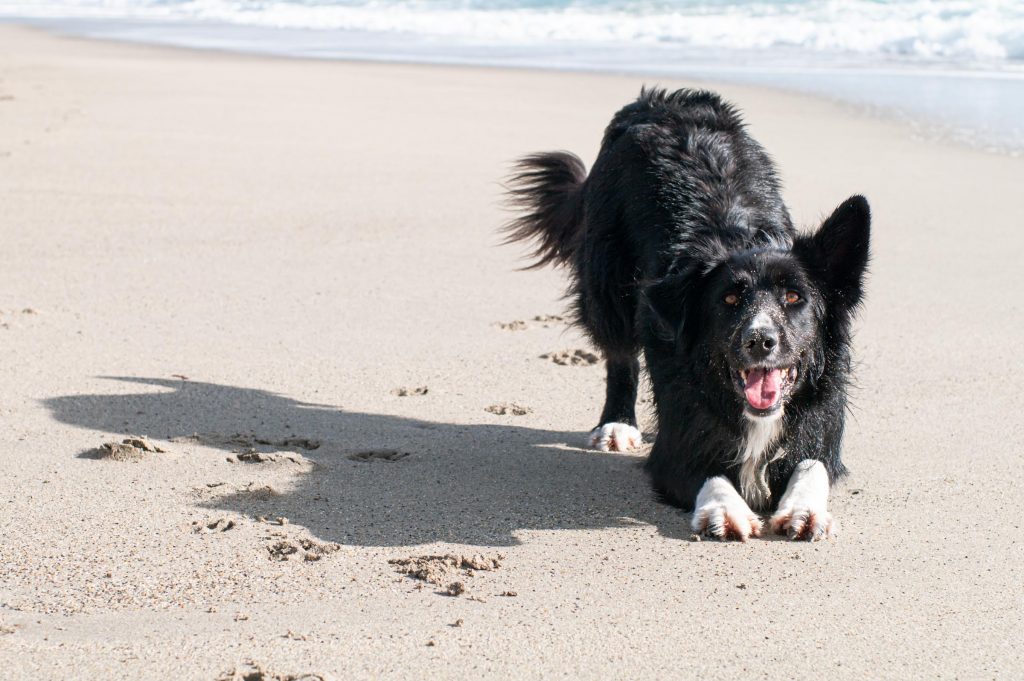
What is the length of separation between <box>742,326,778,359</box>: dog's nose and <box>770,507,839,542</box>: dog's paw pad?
0.49 metres

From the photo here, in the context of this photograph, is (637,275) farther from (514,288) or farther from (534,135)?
(534,135)

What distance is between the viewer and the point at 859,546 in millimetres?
3605

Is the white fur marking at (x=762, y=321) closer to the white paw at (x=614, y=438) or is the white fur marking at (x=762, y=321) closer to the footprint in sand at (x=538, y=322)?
the white paw at (x=614, y=438)

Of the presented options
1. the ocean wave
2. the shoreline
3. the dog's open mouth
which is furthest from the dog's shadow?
the ocean wave

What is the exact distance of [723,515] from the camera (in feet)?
12.0

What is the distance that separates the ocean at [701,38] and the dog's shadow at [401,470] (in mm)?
6456

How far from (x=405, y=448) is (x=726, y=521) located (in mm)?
1242

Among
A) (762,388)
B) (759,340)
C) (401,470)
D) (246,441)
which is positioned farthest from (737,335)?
(246,441)

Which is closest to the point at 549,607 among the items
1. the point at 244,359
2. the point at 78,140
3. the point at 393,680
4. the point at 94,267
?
the point at 393,680

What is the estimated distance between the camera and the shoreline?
10.7 meters

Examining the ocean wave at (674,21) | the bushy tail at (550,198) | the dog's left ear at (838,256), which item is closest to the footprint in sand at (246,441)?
the bushy tail at (550,198)

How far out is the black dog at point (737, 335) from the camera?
3.64 meters

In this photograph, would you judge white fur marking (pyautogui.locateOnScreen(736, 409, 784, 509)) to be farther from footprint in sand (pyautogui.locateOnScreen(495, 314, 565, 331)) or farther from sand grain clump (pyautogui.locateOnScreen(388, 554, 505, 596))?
footprint in sand (pyautogui.locateOnScreen(495, 314, 565, 331))

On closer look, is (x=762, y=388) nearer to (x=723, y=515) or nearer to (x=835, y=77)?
(x=723, y=515)
